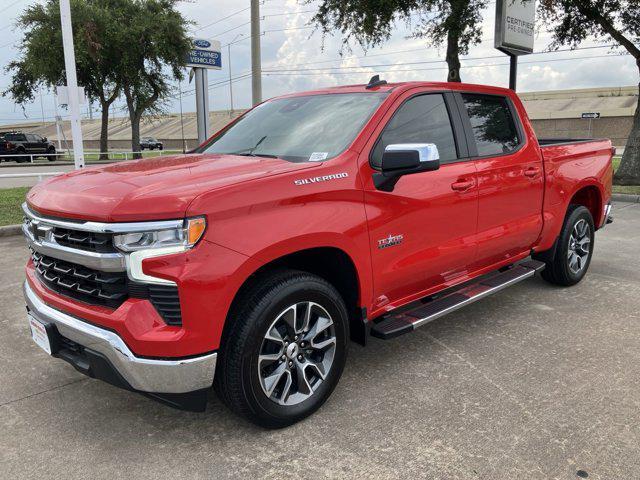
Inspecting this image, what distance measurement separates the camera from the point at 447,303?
12.5ft

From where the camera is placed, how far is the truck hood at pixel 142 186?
249cm

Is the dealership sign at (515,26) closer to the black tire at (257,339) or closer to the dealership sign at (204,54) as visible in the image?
the dealership sign at (204,54)

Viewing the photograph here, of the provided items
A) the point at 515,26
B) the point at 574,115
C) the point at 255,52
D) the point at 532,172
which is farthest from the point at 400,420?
the point at 574,115

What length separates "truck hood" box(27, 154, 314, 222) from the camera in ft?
8.16

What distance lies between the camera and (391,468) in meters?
2.63

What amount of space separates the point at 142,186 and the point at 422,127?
2019 mm

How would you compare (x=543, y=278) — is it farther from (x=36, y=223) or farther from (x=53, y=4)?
(x=53, y=4)

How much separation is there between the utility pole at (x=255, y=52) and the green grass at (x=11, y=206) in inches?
→ 212

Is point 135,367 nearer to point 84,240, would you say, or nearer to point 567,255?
point 84,240

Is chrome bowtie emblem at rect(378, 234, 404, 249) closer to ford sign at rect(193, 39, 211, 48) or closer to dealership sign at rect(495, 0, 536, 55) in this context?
ford sign at rect(193, 39, 211, 48)

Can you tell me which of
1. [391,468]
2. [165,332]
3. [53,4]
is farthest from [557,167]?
[53,4]

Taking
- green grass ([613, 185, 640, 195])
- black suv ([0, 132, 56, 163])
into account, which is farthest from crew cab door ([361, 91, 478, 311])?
black suv ([0, 132, 56, 163])

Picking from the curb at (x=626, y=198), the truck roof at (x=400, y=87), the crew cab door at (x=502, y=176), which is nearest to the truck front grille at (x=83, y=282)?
the truck roof at (x=400, y=87)

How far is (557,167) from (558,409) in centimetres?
252
